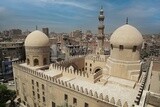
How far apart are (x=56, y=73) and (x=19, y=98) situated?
35.7 feet

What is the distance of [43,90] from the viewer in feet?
80.9

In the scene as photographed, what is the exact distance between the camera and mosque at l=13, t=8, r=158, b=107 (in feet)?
58.9

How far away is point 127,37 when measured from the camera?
20312 millimetres

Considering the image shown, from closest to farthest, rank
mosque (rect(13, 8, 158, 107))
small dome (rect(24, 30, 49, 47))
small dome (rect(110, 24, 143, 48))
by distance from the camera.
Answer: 1. mosque (rect(13, 8, 158, 107))
2. small dome (rect(110, 24, 143, 48))
3. small dome (rect(24, 30, 49, 47))

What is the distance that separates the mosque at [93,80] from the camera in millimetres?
→ 17953

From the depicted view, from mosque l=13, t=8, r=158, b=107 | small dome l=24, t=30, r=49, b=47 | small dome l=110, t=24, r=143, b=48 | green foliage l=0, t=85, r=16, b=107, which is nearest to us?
mosque l=13, t=8, r=158, b=107

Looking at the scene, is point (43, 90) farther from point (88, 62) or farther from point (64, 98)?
point (88, 62)

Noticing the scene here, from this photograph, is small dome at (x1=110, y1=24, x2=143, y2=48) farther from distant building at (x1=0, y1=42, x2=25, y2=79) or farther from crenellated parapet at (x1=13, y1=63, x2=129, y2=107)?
distant building at (x1=0, y1=42, x2=25, y2=79)

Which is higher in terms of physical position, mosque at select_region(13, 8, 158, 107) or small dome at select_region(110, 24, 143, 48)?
small dome at select_region(110, 24, 143, 48)

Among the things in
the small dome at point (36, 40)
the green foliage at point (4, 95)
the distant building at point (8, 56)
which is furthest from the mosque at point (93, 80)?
the distant building at point (8, 56)

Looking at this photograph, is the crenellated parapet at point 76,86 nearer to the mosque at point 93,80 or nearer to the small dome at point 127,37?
the mosque at point 93,80

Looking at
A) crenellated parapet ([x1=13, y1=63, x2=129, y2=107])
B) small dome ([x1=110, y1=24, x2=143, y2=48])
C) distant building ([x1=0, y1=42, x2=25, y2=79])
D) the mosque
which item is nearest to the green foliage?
the mosque

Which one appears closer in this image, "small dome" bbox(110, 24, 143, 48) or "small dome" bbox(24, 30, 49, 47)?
"small dome" bbox(110, 24, 143, 48)

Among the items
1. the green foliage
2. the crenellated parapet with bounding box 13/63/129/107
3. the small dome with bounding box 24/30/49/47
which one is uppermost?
the small dome with bounding box 24/30/49/47
